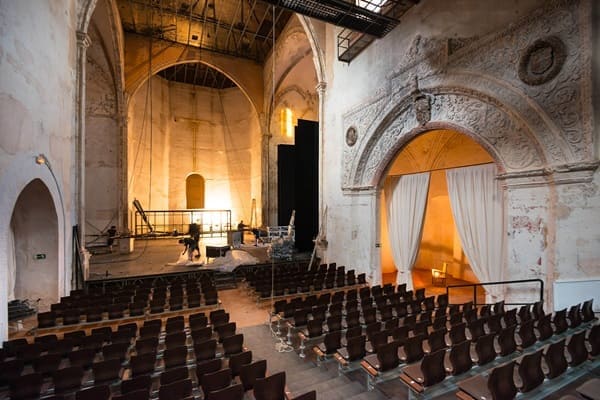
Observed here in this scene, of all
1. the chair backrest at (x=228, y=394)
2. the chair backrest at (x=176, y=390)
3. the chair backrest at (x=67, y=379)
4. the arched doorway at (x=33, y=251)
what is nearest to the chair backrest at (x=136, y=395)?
the chair backrest at (x=176, y=390)

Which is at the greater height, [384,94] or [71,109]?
[384,94]

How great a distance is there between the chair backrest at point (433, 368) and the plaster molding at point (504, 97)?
4235 millimetres

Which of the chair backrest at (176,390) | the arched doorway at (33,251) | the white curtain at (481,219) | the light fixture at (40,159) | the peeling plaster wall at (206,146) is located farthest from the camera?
the peeling plaster wall at (206,146)

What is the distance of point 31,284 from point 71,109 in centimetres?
468

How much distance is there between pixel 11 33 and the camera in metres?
5.08

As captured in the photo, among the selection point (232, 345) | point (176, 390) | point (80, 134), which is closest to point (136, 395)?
point (176, 390)

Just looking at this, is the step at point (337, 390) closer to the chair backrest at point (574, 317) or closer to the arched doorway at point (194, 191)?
the chair backrest at point (574, 317)

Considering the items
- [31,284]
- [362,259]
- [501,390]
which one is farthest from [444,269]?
[31,284]

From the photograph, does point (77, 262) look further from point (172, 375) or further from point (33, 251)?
point (172, 375)

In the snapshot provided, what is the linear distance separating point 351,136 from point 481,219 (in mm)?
4897

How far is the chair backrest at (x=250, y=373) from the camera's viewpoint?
3.28 meters

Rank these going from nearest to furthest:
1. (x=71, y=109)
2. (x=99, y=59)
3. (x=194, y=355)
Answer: (x=194, y=355), (x=71, y=109), (x=99, y=59)

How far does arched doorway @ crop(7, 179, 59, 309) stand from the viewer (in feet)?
22.6

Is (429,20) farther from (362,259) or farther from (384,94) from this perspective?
(362,259)
